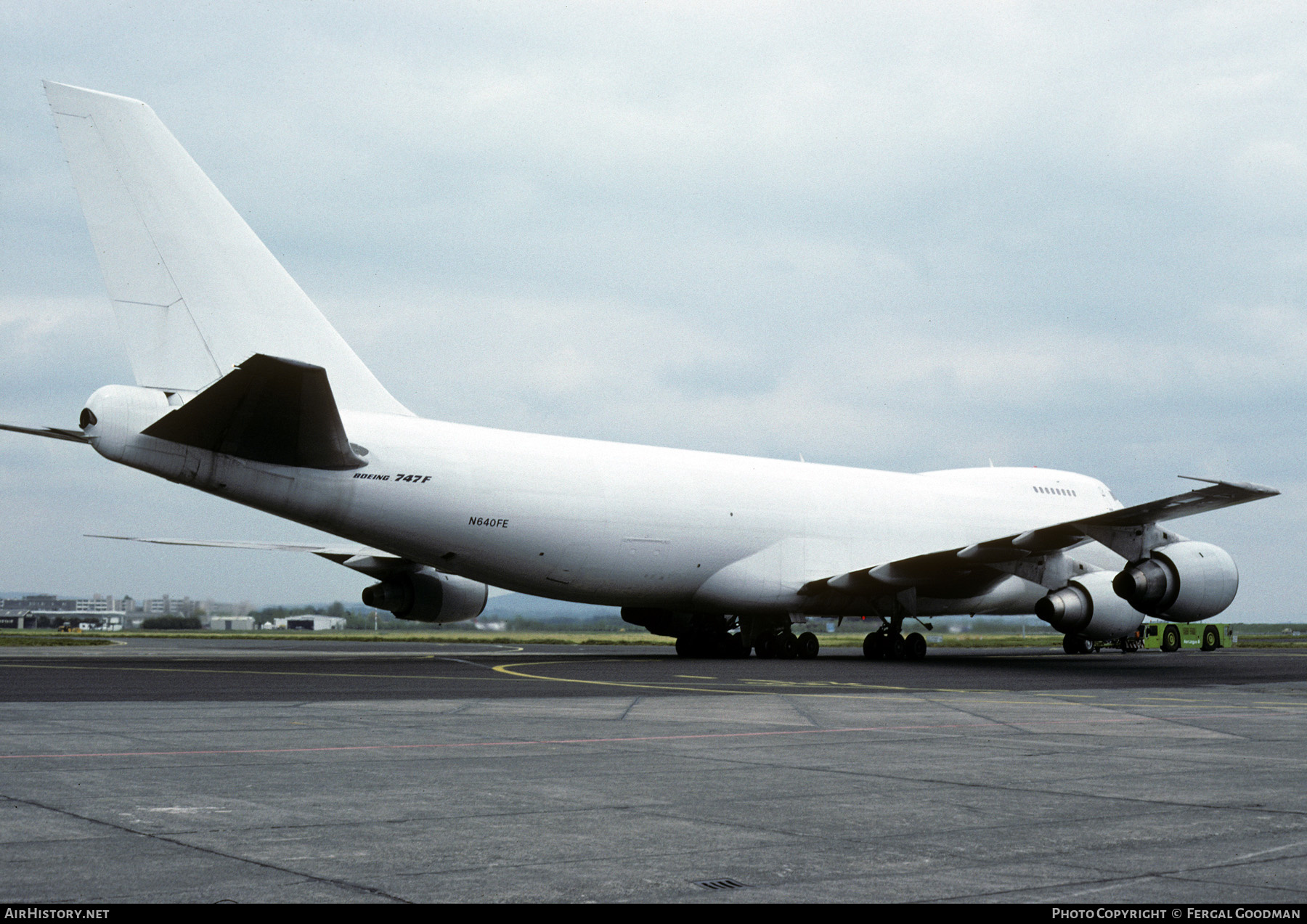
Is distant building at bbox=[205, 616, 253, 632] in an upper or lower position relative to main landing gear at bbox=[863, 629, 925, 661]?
lower

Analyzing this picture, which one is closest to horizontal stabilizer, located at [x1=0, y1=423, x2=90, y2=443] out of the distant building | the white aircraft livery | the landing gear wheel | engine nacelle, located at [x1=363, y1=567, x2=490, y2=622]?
the white aircraft livery

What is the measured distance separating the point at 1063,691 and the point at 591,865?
13778mm

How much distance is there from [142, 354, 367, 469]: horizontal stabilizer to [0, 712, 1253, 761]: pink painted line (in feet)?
30.4

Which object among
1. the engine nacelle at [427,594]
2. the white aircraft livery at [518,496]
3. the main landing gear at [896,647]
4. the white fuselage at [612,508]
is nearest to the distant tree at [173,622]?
the white aircraft livery at [518,496]

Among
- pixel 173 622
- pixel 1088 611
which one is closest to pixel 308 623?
pixel 173 622

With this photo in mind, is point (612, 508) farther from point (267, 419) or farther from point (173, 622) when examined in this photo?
point (173, 622)

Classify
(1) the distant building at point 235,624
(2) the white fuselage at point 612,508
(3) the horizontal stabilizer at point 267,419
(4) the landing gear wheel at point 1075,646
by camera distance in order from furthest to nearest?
(1) the distant building at point 235,624
(4) the landing gear wheel at point 1075,646
(2) the white fuselage at point 612,508
(3) the horizontal stabilizer at point 267,419

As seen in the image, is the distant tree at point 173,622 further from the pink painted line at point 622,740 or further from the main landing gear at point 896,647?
the pink painted line at point 622,740

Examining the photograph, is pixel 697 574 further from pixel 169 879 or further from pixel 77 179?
pixel 169 879

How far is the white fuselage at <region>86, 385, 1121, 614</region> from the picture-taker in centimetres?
2081

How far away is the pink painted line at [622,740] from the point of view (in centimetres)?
841

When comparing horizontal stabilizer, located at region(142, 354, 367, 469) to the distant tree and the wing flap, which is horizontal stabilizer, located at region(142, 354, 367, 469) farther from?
the distant tree

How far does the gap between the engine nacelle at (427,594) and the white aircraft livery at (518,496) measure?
0.05m

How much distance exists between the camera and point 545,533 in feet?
78.5
